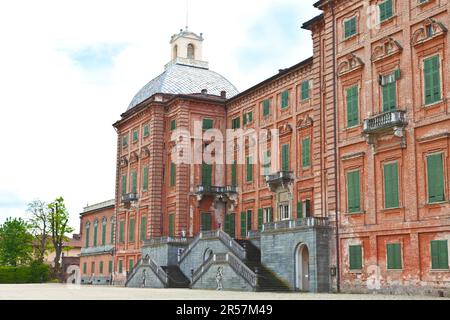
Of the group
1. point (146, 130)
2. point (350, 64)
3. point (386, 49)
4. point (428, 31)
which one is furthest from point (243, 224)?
point (428, 31)

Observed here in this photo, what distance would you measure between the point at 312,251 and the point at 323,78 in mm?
10173

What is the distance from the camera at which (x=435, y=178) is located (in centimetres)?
2911

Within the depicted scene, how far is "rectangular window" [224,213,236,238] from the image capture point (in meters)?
49.8

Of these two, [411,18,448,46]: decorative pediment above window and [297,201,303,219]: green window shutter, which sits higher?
[411,18,448,46]: decorative pediment above window

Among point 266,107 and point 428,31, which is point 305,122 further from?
point 428,31

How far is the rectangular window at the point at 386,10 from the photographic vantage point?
3239 centimetres

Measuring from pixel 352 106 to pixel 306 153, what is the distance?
24.6 ft

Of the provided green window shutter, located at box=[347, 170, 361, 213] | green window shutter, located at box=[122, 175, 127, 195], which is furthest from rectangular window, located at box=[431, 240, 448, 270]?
green window shutter, located at box=[122, 175, 127, 195]

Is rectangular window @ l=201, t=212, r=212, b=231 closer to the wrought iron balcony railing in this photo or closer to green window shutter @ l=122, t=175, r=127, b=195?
green window shutter @ l=122, t=175, r=127, b=195

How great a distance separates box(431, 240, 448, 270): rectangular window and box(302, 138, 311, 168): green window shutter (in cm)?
1344

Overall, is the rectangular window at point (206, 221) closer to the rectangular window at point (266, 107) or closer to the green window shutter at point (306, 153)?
the rectangular window at point (266, 107)

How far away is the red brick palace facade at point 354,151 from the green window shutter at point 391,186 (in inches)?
2.8
